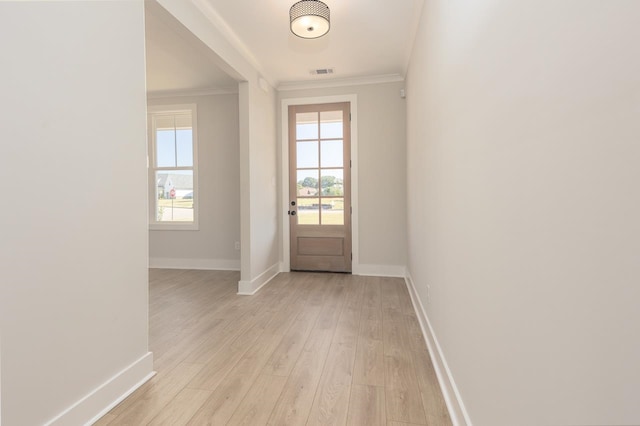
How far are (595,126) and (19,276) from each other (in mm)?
1850

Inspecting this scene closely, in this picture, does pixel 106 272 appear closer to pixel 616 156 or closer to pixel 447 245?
pixel 447 245

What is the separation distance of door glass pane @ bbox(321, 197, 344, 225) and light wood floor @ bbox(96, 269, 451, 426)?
4.06ft

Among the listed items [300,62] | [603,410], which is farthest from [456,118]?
[300,62]

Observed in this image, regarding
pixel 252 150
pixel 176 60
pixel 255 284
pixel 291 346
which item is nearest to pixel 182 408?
pixel 291 346

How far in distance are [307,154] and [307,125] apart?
419mm

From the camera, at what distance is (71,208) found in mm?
1459

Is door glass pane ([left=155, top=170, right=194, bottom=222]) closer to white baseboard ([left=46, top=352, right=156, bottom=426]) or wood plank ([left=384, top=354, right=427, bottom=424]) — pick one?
white baseboard ([left=46, top=352, right=156, bottom=426])

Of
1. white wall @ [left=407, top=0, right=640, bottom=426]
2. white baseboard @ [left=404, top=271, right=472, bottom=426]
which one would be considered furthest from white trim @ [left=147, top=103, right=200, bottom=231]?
white wall @ [left=407, top=0, right=640, bottom=426]

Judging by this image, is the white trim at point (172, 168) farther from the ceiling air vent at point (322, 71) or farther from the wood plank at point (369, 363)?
the wood plank at point (369, 363)

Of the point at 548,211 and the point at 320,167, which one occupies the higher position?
the point at 320,167

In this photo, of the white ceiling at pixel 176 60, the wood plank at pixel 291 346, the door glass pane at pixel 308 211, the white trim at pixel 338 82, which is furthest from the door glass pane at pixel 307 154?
the wood plank at pixel 291 346

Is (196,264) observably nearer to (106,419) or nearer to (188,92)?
(188,92)

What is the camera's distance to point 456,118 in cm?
158

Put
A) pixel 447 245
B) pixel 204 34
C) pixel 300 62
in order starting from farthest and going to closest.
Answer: pixel 300 62 < pixel 204 34 < pixel 447 245
